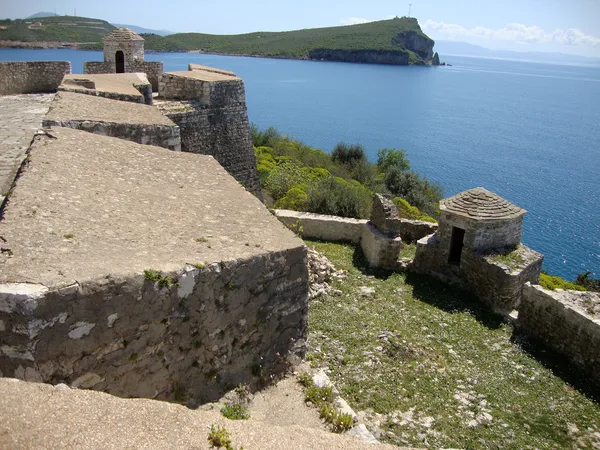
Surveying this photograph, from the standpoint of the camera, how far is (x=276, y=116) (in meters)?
54.3

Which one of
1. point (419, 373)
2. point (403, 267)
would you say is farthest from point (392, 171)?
point (419, 373)

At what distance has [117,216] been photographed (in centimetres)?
397

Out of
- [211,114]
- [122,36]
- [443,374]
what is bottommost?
[443,374]

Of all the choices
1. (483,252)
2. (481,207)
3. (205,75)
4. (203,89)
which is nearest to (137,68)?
(205,75)

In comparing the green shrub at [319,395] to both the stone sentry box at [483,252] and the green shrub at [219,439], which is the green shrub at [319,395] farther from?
the stone sentry box at [483,252]

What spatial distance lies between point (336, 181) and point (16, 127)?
12526mm

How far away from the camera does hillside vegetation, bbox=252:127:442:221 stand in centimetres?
1672

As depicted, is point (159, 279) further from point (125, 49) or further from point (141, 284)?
point (125, 49)

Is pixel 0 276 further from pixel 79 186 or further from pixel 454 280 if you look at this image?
pixel 454 280

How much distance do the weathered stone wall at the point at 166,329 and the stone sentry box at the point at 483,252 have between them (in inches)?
325

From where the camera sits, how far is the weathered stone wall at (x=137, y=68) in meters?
16.0

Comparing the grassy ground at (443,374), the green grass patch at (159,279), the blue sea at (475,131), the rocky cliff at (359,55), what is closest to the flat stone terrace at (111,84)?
the grassy ground at (443,374)

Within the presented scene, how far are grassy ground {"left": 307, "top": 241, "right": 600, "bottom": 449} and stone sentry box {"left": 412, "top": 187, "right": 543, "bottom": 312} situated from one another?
2.15ft

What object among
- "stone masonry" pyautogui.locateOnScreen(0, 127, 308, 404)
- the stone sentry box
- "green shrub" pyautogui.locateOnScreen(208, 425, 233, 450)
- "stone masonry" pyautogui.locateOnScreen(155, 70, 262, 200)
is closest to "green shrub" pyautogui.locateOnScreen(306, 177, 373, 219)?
"stone masonry" pyautogui.locateOnScreen(155, 70, 262, 200)
